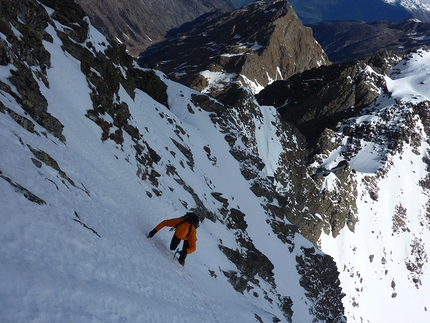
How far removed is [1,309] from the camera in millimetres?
3791

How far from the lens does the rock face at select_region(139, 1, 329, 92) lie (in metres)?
131

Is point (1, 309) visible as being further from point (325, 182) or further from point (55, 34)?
point (325, 182)

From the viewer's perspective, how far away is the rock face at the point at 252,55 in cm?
13100

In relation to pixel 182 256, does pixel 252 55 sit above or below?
above

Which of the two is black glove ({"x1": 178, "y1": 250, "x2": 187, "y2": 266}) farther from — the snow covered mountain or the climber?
the snow covered mountain

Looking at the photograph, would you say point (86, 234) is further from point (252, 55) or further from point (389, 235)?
point (252, 55)

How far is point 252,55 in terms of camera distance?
14425 cm

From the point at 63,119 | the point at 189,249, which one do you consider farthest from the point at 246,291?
the point at 63,119

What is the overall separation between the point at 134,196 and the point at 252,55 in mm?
142440

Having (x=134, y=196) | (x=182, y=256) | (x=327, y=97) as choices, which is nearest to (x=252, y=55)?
(x=327, y=97)

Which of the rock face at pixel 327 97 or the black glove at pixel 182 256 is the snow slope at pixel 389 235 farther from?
the black glove at pixel 182 256

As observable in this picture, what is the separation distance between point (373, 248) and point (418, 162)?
1668 inches

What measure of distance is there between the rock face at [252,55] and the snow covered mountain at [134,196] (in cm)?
7512

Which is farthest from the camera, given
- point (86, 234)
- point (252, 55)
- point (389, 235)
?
point (252, 55)
